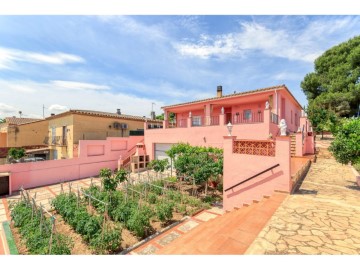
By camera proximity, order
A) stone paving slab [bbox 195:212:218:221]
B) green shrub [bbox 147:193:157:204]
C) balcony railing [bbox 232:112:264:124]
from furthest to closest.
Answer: balcony railing [bbox 232:112:264:124], green shrub [bbox 147:193:157:204], stone paving slab [bbox 195:212:218:221]

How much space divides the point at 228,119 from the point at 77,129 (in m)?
15.4

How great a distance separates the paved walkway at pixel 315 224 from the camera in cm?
329

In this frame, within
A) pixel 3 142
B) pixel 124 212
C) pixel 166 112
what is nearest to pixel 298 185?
pixel 124 212

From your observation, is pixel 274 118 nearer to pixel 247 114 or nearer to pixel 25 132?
pixel 247 114

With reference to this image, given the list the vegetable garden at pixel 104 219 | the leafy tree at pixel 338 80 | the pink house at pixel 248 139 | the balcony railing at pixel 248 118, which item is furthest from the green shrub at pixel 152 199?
the leafy tree at pixel 338 80

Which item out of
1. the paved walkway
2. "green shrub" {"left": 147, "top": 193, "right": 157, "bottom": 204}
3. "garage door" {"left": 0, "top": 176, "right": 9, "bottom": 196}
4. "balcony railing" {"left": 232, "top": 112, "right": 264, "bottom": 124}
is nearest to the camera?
the paved walkway

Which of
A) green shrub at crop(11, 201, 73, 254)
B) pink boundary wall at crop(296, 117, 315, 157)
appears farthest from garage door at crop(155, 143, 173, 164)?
green shrub at crop(11, 201, 73, 254)

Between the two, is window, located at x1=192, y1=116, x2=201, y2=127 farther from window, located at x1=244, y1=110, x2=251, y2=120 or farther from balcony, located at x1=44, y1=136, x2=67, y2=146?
balcony, located at x1=44, y1=136, x2=67, y2=146

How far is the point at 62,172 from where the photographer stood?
14625mm

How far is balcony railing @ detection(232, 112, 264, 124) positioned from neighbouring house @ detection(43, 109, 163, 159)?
9709mm

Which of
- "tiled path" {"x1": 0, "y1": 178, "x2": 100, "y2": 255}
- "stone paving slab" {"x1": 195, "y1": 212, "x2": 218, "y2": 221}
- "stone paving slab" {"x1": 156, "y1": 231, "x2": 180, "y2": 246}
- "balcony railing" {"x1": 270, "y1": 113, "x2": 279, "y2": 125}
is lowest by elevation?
"tiled path" {"x1": 0, "y1": 178, "x2": 100, "y2": 255}

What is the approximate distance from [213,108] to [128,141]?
9.69 meters

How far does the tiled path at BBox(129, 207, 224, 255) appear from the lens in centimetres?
551

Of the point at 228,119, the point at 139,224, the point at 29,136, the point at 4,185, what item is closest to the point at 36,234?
the point at 139,224
